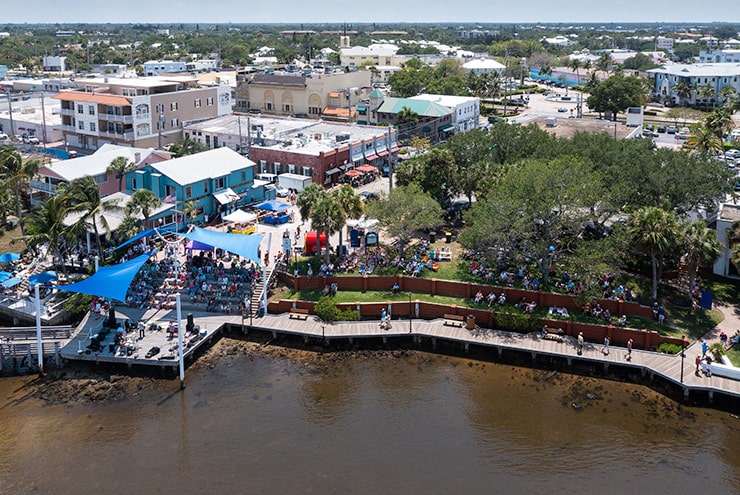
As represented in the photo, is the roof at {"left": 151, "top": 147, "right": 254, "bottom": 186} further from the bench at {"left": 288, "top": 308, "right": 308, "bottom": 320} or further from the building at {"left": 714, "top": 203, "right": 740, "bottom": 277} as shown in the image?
the building at {"left": 714, "top": 203, "right": 740, "bottom": 277}

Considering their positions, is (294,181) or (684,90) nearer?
(294,181)

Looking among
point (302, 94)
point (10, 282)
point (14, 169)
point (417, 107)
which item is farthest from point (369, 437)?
point (302, 94)

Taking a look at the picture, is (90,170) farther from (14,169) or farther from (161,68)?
(161,68)

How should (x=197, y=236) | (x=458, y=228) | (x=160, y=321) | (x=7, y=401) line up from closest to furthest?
(x=7, y=401), (x=160, y=321), (x=197, y=236), (x=458, y=228)

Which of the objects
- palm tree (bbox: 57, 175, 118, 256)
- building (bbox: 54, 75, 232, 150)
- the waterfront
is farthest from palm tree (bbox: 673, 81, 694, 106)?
palm tree (bbox: 57, 175, 118, 256)

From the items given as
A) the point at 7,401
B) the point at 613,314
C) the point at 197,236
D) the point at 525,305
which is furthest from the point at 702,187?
the point at 7,401

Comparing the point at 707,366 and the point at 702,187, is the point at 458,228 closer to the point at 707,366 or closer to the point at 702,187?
the point at 702,187
